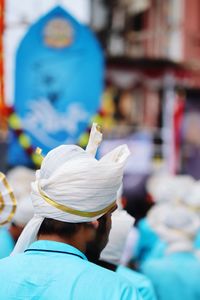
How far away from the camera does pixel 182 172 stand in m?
12.4

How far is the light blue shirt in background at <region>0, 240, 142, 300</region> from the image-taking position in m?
2.16

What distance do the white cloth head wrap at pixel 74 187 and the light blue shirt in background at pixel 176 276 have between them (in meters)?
2.22

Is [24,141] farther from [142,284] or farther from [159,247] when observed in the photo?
[142,284]

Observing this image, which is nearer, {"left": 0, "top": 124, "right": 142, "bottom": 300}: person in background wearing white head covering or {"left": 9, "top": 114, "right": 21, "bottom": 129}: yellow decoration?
{"left": 0, "top": 124, "right": 142, "bottom": 300}: person in background wearing white head covering

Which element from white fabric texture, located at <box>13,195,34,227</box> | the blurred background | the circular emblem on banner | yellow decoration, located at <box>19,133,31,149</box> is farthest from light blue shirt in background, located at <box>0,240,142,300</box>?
the circular emblem on banner

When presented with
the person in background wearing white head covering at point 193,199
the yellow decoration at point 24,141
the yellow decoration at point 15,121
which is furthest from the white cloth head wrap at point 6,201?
the yellow decoration at point 15,121

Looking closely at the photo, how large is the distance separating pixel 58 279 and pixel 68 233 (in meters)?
0.18

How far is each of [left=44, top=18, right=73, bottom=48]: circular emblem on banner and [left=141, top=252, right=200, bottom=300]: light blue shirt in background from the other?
13.1 ft

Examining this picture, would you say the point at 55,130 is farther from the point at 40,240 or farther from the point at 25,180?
the point at 40,240

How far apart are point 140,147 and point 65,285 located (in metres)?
9.05

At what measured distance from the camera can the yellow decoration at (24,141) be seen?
7848mm

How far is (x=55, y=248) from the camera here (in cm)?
228

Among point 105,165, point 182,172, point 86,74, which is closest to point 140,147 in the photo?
point 182,172

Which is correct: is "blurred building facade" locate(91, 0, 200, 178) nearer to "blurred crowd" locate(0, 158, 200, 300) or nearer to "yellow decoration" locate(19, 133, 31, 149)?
"yellow decoration" locate(19, 133, 31, 149)
